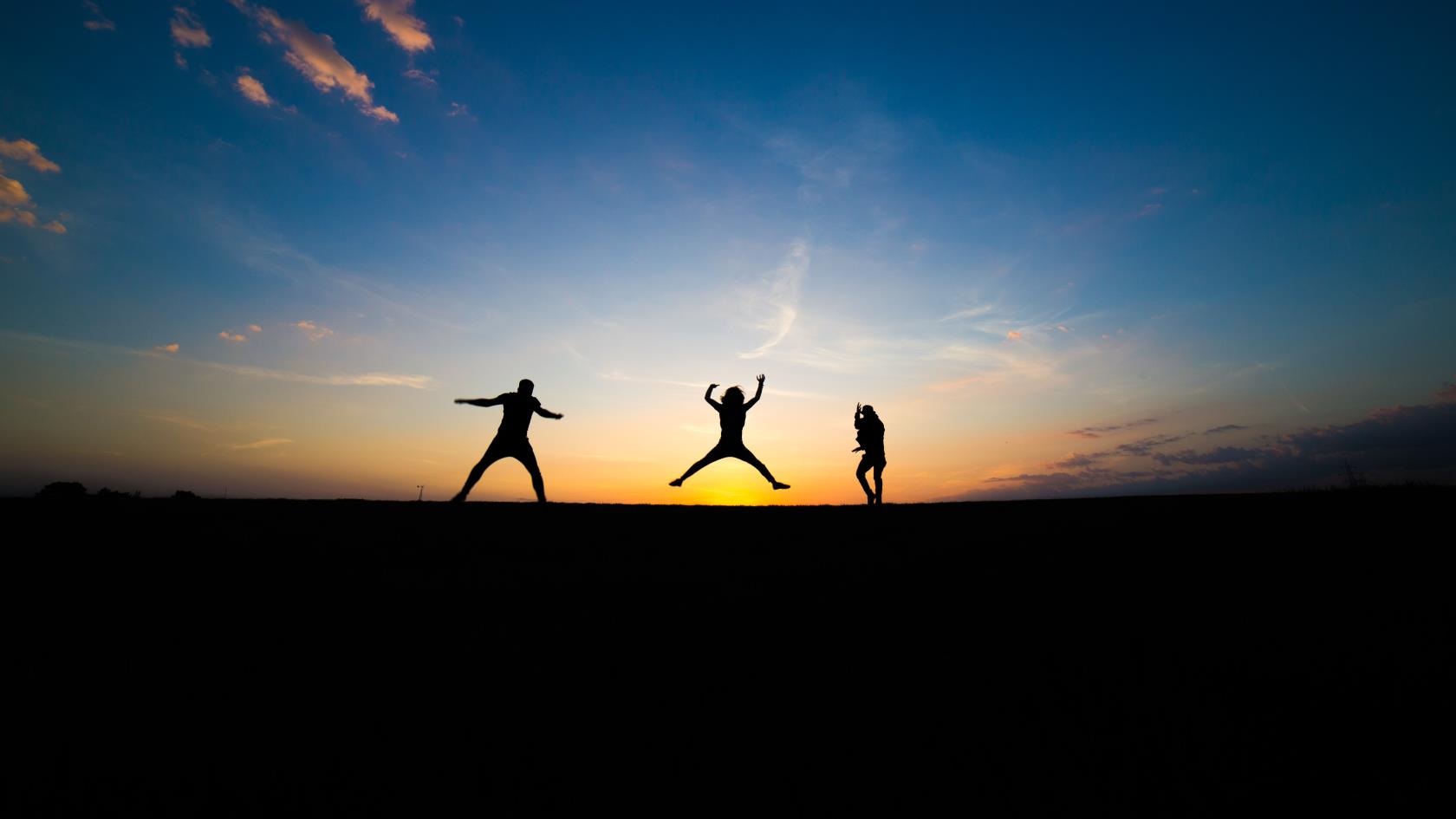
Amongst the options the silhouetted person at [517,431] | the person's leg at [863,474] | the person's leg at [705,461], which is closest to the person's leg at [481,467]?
the silhouetted person at [517,431]

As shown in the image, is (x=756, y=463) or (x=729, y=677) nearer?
(x=729, y=677)

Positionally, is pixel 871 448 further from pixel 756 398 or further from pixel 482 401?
pixel 482 401

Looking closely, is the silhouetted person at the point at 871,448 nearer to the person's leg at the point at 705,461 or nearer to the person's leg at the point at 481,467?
the person's leg at the point at 705,461

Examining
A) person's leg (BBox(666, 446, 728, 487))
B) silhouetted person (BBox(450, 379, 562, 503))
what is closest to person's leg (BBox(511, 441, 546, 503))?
silhouetted person (BBox(450, 379, 562, 503))

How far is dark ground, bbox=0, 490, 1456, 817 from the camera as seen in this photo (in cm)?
253

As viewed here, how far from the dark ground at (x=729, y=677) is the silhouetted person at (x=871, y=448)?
6.93 metres

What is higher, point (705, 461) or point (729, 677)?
point (705, 461)

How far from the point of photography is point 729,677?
337 cm

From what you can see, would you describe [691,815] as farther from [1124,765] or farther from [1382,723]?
[1382,723]

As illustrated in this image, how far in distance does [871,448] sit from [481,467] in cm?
763

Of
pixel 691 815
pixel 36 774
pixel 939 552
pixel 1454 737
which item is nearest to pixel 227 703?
pixel 36 774

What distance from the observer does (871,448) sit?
13.0 m

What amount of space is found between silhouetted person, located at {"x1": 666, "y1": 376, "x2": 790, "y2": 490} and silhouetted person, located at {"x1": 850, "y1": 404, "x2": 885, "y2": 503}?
8.06 feet

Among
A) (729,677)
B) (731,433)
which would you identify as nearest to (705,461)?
(731,433)
